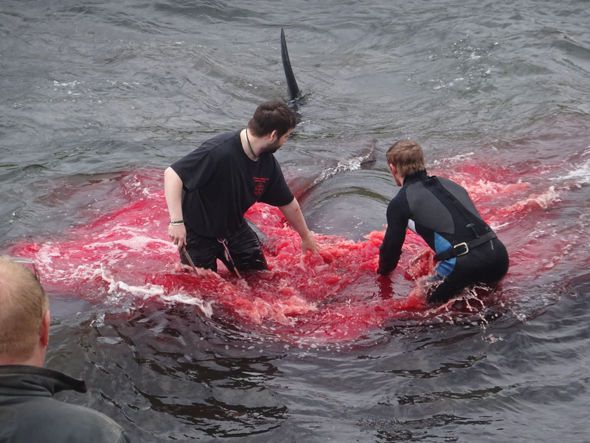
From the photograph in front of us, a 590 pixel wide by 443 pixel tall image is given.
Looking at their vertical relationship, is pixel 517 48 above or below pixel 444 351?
above

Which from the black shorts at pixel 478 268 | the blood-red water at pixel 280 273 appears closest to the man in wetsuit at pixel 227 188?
the blood-red water at pixel 280 273

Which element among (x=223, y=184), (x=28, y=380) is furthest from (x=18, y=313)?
(x=223, y=184)

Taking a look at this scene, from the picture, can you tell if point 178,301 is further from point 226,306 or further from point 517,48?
point 517,48

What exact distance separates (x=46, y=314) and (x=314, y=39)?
14029 mm

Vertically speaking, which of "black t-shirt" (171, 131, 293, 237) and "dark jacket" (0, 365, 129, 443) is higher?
"dark jacket" (0, 365, 129, 443)

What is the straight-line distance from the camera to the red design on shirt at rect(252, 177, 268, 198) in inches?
225

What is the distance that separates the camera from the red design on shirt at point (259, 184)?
18.8 feet

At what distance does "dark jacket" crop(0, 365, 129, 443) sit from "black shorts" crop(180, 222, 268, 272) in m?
3.42

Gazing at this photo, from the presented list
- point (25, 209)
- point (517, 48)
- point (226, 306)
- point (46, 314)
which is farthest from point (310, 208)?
point (517, 48)

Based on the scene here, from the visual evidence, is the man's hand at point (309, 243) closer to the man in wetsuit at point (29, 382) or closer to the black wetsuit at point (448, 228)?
the black wetsuit at point (448, 228)

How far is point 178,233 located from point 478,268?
224cm

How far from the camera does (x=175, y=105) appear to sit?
12.2m

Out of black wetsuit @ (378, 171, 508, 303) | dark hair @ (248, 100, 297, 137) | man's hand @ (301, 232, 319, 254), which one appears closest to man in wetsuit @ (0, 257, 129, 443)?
dark hair @ (248, 100, 297, 137)

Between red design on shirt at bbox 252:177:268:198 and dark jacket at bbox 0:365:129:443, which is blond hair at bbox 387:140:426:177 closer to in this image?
red design on shirt at bbox 252:177:268:198
